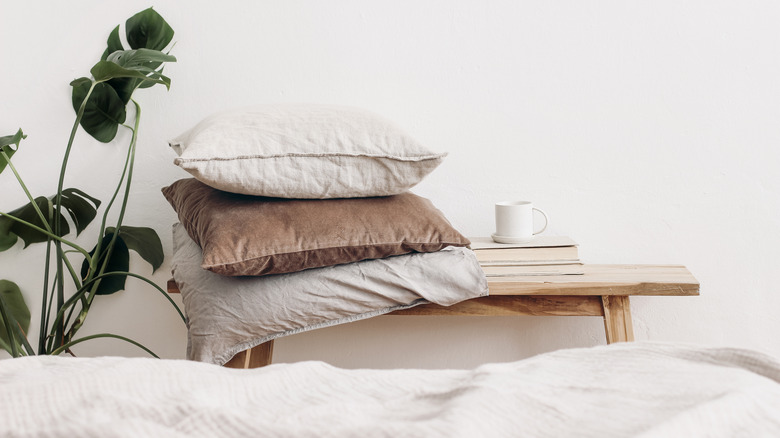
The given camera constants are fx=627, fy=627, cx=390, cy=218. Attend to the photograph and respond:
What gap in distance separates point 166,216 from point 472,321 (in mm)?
837

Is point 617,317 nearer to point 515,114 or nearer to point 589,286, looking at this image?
point 589,286

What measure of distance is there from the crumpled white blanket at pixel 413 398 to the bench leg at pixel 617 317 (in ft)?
2.13

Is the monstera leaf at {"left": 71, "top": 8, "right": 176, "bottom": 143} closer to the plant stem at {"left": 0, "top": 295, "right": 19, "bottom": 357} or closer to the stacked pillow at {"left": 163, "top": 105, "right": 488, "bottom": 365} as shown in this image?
the stacked pillow at {"left": 163, "top": 105, "right": 488, "bottom": 365}

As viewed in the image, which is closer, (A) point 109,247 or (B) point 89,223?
(A) point 109,247

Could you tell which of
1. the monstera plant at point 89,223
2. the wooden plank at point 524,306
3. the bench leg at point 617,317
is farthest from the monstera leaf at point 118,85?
the bench leg at point 617,317

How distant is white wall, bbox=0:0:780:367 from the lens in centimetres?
144

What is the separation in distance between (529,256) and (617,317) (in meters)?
0.21

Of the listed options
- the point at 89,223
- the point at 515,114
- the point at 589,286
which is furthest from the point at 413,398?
the point at 89,223

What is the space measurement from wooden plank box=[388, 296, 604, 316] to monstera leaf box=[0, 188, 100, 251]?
857 millimetres

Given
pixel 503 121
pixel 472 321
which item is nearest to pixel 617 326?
pixel 472 321

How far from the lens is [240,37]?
1.57 metres

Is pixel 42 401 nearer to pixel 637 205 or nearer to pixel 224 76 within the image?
pixel 224 76

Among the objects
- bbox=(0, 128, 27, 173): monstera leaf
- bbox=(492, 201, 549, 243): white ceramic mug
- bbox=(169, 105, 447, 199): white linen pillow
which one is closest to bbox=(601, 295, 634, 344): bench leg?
bbox=(492, 201, 549, 243): white ceramic mug

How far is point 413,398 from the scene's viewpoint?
0.55 m
